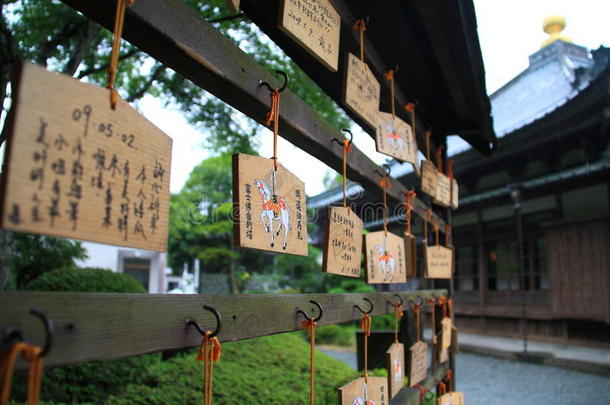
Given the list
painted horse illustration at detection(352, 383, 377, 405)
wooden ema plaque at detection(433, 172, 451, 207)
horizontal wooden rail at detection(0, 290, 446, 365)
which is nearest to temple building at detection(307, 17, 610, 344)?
wooden ema plaque at detection(433, 172, 451, 207)

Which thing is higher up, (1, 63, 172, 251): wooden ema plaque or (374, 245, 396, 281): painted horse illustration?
(1, 63, 172, 251): wooden ema plaque

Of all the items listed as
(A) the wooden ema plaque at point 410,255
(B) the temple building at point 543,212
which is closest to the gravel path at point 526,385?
(B) the temple building at point 543,212

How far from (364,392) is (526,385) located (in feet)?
19.6

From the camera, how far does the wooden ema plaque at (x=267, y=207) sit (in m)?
1.05

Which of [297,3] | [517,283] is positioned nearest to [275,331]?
[297,3]

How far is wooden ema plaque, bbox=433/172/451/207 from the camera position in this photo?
3.16 meters

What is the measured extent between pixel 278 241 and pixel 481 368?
25.9 ft

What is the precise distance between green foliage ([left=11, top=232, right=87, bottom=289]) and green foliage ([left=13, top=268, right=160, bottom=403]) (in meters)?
1.48

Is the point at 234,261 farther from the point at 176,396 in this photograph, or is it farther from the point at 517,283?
the point at 176,396

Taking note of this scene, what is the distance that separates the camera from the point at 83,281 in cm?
438

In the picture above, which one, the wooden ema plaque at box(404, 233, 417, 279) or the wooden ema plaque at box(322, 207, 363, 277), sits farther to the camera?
the wooden ema plaque at box(404, 233, 417, 279)

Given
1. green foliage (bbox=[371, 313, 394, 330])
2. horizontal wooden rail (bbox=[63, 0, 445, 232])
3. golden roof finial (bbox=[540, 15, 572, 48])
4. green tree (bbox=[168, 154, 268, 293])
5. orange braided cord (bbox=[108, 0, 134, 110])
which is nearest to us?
orange braided cord (bbox=[108, 0, 134, 110])

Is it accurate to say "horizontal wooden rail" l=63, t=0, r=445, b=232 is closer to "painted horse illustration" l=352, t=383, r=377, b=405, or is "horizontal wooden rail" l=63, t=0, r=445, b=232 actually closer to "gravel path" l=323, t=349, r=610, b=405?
"painted horse illustration" l=352, t=383, r=377, b=405

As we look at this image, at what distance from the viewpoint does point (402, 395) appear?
246cm
